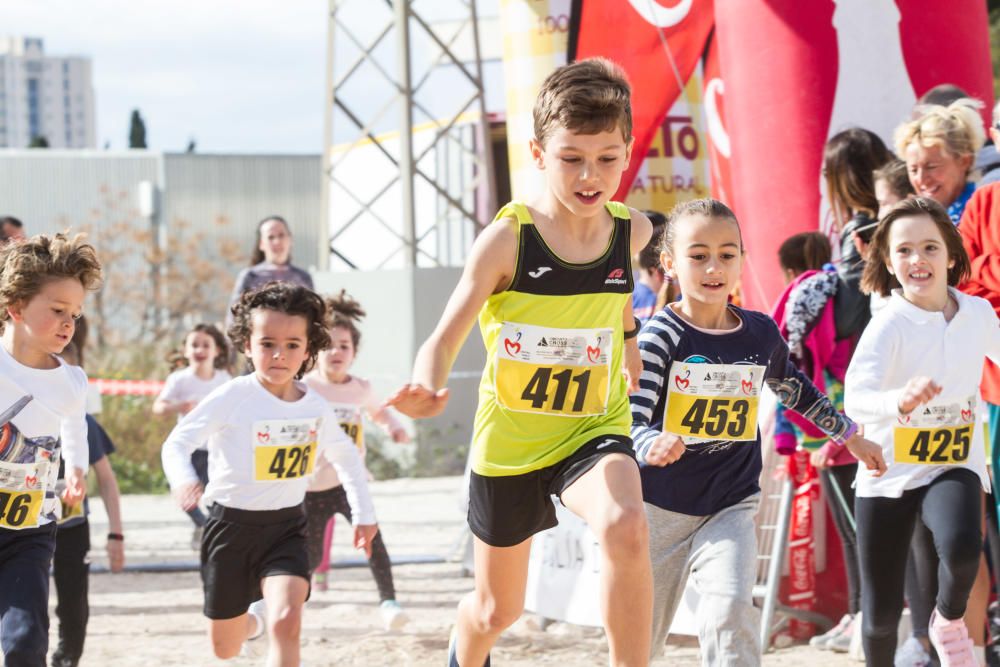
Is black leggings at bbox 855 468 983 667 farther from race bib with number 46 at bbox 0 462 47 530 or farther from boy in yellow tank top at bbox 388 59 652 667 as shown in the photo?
race bib with number 46 at bbox 0 462 47 530

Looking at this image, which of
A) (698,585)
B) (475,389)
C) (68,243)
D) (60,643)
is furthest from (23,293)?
(475,389)

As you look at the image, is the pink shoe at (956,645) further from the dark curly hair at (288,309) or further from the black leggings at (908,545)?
the dark curly hair at (288,309)

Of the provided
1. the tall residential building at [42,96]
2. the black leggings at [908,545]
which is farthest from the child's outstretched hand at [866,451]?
the tall residential building at [42,96]

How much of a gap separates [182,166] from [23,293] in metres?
27.8

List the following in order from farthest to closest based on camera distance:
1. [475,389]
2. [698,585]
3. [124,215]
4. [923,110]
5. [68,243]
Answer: [124,215] → [475,389] → [923,110] → [68,243] → [698,585]

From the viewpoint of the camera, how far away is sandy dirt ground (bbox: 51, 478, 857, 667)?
20.1 ft

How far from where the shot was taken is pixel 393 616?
659 cm

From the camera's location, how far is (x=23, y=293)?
4465mm

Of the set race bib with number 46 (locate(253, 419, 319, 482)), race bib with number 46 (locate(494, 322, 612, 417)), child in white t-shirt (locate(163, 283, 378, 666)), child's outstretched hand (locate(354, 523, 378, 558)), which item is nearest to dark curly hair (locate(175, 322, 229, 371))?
child in white t-shirt (locate(163, 283, 378, 666))

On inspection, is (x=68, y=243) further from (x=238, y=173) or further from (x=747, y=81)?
(x=238, y=173)

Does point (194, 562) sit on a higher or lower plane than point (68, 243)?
lower

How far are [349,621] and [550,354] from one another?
3533 mm

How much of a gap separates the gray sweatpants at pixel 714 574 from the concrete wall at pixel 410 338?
10.6 metres

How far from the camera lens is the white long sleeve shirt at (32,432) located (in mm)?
4293
